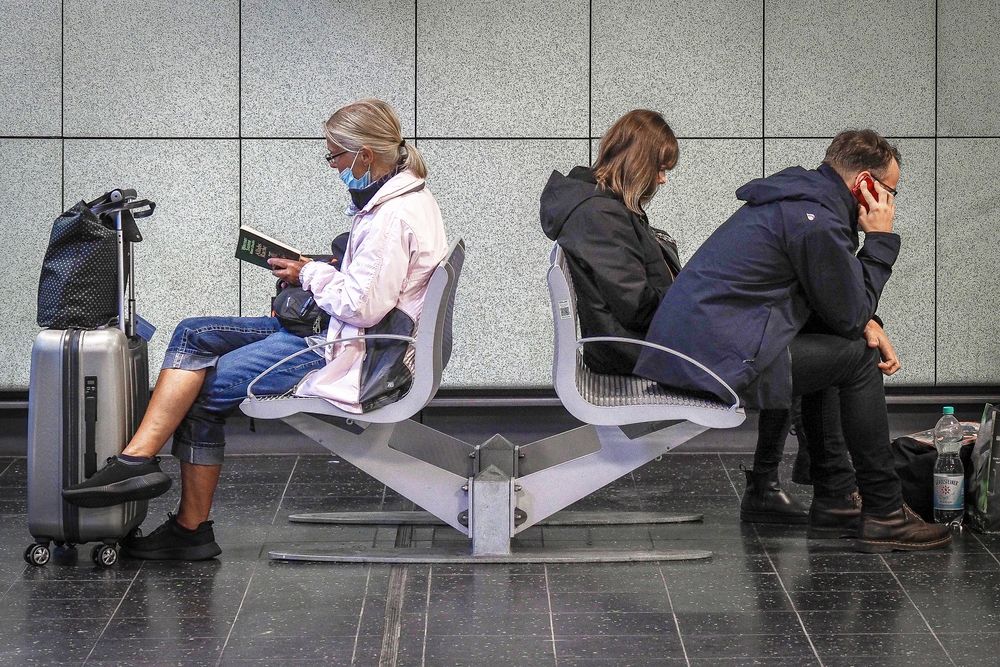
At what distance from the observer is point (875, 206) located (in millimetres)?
4051

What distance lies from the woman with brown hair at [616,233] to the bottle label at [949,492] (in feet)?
3.55

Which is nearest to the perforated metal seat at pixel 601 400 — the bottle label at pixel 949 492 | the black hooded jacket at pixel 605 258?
the black hooded jacket at pixel 605 258

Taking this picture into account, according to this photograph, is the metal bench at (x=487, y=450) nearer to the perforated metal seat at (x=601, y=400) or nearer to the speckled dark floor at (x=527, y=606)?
the perforated metal seat at (x=601, y=400)

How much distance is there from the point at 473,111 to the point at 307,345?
6.60 feet

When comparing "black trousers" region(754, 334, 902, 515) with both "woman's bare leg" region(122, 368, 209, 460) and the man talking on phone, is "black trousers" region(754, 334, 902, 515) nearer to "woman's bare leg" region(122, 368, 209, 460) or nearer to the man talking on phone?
the man talking on phone

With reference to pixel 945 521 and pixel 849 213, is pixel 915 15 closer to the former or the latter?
pixel 849 213

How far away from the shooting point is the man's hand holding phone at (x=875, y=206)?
4.05 metres

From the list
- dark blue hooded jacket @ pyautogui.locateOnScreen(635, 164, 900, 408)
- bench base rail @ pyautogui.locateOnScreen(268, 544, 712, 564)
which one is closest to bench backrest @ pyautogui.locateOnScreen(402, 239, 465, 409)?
bench base rail @ pyautogui.locateOnScreen(268, 544, 712, 564)

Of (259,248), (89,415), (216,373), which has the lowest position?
(89,415)

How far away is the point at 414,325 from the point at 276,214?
6.63 feet

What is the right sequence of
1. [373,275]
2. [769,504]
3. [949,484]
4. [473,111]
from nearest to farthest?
[373,275] < [949,484] < [769,504] < [473,111]

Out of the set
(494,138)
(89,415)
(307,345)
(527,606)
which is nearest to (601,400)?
(527,606)

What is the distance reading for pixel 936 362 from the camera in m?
5.86

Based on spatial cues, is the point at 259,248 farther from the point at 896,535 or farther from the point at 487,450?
the point at 896,535
